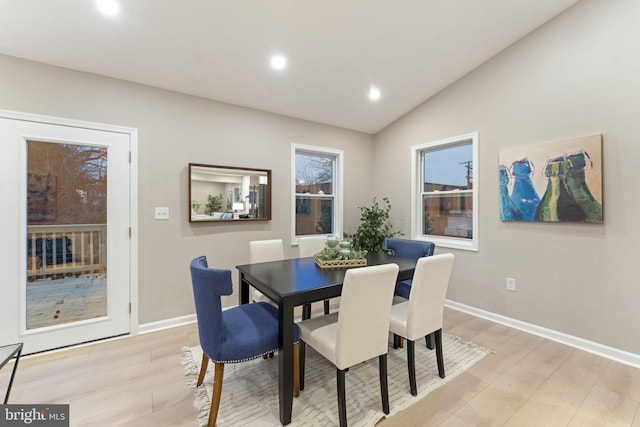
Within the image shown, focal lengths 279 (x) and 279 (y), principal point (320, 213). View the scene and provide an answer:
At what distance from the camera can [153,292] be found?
2820 millimetres

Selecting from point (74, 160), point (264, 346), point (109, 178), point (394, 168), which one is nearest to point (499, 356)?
point (264, 346)

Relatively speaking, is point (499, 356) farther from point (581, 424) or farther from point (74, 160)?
point (74, 160)

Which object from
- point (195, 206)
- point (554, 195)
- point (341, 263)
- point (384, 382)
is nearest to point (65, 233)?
point (195, 206)

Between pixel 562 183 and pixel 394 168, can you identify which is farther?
pixel 394 168

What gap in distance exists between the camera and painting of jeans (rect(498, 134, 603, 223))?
2393 millimetres

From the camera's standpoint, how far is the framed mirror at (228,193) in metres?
3.01

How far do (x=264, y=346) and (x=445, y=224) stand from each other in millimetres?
2932

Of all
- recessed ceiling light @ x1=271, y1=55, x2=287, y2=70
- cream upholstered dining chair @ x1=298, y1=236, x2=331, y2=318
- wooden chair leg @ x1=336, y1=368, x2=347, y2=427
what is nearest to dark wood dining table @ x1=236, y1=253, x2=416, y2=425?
wooden chair leg @ x1=336, y1=368, x2=347, y2=427

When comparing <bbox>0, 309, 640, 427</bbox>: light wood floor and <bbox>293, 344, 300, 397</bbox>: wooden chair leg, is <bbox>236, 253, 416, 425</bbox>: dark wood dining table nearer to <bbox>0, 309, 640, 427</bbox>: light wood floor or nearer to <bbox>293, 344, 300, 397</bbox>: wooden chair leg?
<bbox>293, 344, 300, 397</bbox>: wooden chair leg

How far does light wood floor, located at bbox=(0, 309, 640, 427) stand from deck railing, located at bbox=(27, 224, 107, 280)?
27.5 inches

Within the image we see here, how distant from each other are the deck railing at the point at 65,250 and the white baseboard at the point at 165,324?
0.69 m

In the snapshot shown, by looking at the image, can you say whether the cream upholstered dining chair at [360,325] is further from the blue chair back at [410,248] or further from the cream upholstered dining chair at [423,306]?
the blue chair back at [410,248]

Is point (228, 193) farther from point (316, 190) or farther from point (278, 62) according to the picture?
point (278, 62)

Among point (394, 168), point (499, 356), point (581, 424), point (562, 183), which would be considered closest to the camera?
point (581, 424)
